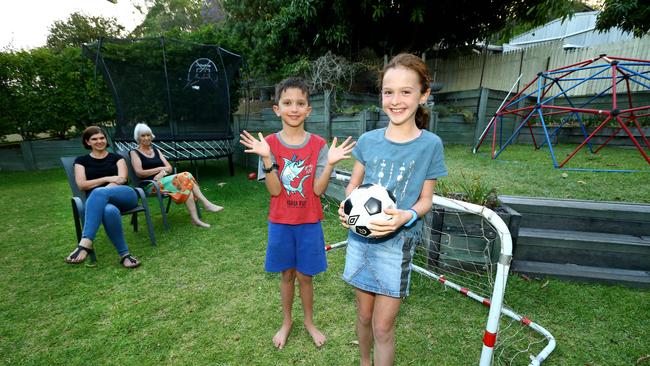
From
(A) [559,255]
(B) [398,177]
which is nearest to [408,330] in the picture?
(B) [398,177]

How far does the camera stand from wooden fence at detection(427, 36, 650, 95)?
8547 mm

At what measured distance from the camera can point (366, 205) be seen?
1.49m

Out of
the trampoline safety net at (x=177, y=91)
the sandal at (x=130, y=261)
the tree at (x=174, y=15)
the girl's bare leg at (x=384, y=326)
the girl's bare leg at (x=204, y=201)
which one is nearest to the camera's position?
the girl's bare leg at (x=384, y=326)

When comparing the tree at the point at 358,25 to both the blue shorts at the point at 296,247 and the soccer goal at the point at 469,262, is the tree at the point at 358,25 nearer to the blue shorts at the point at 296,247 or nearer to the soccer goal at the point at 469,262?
the soccer goal at the point at 469,262

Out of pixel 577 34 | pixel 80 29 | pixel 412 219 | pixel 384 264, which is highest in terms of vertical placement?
pixel 80 29

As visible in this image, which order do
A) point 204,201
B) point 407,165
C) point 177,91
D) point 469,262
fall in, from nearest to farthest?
1. point 407,165
2. point 469,262
3. point 204,201
4. point 177,91

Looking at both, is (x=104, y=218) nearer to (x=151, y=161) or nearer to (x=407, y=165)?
(x=151, y=161)

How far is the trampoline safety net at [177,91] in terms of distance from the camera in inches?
278

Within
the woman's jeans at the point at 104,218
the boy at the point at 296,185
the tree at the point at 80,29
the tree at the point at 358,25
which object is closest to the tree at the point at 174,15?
the tree at the point at 80,29

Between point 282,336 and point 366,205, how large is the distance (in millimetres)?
1363

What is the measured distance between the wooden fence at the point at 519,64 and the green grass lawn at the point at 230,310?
7.02 metres

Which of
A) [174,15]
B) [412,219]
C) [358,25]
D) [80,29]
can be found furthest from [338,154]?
[174,15]

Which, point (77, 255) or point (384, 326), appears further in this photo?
point (77, 255)

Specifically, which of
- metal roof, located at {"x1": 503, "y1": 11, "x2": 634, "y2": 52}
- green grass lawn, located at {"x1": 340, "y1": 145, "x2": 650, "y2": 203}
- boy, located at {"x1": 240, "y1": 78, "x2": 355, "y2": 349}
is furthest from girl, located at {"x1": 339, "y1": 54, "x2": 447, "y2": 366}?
metal roof, located at {"x1": 503, "y1": 11, "x2": 634, "y2": 52}
